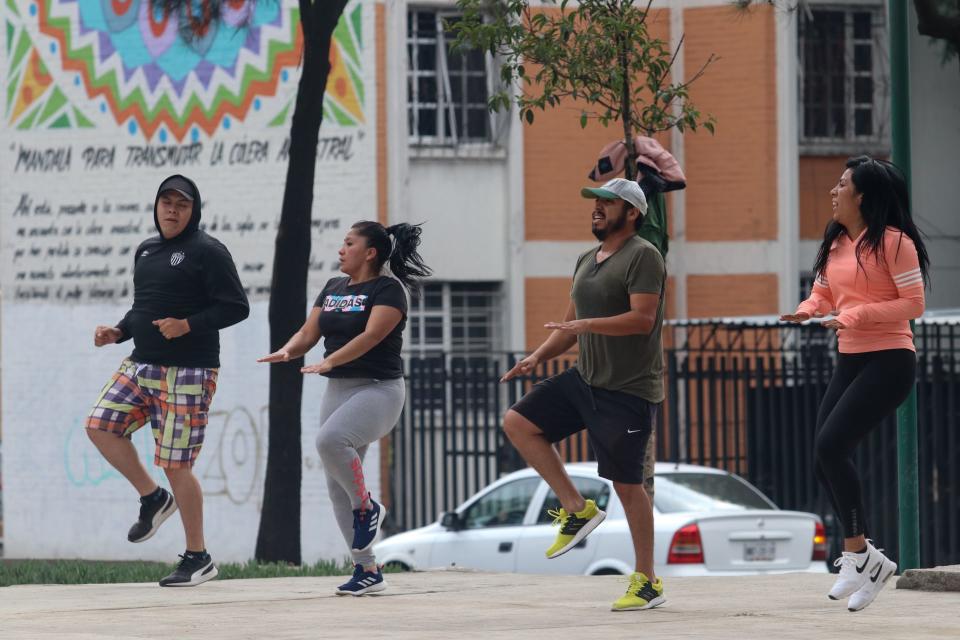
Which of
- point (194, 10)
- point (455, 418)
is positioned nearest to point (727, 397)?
point (455, 418)

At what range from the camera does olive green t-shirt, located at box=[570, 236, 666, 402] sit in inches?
313

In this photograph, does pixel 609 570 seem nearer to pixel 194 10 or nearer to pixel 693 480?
pixel 693 480

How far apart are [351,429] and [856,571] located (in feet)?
7.99

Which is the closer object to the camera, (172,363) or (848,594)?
(848,594)

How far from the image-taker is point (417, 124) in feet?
72.9

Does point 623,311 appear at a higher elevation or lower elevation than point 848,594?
higher

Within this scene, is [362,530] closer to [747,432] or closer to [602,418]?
[602,418]

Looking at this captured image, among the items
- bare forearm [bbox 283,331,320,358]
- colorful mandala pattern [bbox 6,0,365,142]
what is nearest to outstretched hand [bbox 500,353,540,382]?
bare forearm [bbox 283,331,320,358]

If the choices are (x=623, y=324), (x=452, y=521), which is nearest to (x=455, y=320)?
(x=452, y=521)

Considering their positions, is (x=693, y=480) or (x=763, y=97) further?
(x=763, y=97)

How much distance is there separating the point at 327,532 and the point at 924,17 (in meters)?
11.0

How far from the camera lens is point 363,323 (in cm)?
880

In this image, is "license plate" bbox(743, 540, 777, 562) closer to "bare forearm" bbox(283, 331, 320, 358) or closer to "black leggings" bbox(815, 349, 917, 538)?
"bare forearm" bbox(283, 331, 320, 358)

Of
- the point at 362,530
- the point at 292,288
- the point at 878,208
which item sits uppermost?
the point at 878,208
